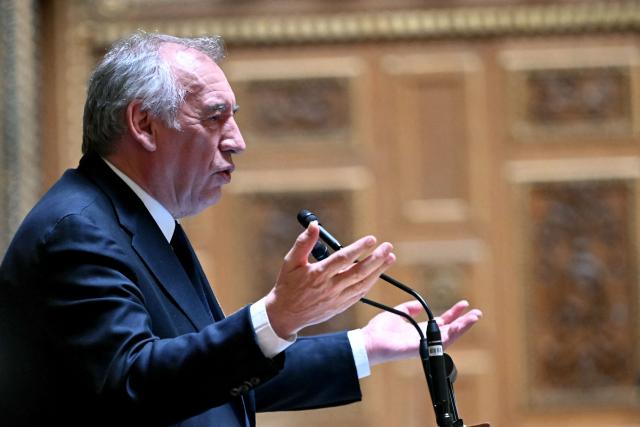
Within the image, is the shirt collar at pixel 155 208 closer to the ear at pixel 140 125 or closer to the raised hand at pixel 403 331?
the ear at pixel 140 125

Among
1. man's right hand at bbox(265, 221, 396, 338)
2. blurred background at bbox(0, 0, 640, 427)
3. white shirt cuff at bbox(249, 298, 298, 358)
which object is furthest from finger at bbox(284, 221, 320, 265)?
blurred background at bbox(0, 0, 640, 427)

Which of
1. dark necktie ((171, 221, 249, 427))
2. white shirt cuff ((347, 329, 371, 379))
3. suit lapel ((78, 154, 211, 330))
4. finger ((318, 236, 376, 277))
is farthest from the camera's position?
white shirt cuff ((347, 329, 371, 379))

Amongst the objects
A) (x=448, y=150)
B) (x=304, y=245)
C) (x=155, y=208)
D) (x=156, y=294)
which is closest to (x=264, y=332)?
(x=304, y=245)

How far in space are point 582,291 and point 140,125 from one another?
279cm

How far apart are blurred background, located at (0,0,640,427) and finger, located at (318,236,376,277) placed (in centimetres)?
275

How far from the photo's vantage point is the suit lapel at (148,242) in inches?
90.5

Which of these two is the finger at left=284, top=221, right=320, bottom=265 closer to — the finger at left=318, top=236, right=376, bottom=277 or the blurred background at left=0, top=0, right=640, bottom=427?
the finger at left=318, top=236, right=376, bottom=277

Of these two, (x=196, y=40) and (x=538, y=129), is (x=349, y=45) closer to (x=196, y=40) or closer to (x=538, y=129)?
(x=538, y=129)

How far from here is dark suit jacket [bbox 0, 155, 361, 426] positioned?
2.07 metres

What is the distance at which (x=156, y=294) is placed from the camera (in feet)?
7.42

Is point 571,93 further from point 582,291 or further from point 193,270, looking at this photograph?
point 193,270

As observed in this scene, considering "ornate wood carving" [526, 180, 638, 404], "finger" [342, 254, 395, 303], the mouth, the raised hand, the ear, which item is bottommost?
"ornate wood carving" [526, 180, 638, 404]

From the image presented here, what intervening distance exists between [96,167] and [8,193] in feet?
7.58

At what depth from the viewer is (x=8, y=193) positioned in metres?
4.61
